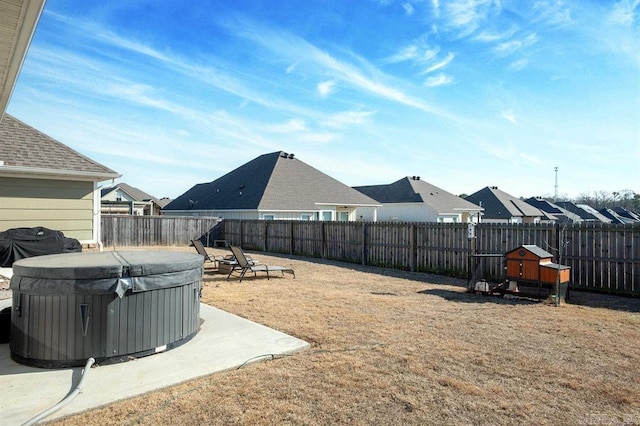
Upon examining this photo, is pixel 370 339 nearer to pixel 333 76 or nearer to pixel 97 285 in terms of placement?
pixel 97 285

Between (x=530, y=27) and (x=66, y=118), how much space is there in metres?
14.6

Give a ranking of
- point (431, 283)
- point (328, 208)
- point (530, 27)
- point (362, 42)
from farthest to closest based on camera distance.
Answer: point (328, 208)
point (362, 42)
point (431, 283)
point (530, 27)

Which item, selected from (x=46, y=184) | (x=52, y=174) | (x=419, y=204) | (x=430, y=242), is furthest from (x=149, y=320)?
(x=419, y=204)

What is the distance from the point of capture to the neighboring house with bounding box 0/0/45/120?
288 centimetres

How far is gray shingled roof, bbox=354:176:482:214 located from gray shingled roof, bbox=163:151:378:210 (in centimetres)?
553

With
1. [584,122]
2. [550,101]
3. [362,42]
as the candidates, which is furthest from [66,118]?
[584,122]

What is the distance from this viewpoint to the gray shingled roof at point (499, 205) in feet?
121

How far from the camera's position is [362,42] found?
12.2 m

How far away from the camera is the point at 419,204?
103 feet

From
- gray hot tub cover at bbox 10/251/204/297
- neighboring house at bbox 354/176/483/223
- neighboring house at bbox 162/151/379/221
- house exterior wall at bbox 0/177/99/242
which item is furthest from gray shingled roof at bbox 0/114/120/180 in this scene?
neighboring house at bbox 354/176/483/223

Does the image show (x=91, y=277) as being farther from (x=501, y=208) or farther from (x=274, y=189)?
(x=501, y=208)

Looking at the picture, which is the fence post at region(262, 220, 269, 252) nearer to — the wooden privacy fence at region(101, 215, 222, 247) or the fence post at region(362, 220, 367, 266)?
the wooden privacy fence at region(101, 215, 222, 247)

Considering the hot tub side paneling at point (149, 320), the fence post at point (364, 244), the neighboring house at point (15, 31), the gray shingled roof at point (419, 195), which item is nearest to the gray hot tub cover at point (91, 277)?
the hot tub side paneling at point (149, 320)

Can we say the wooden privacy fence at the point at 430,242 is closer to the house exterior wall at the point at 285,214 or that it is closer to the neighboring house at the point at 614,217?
the house exterior wall at the point at 285,214
